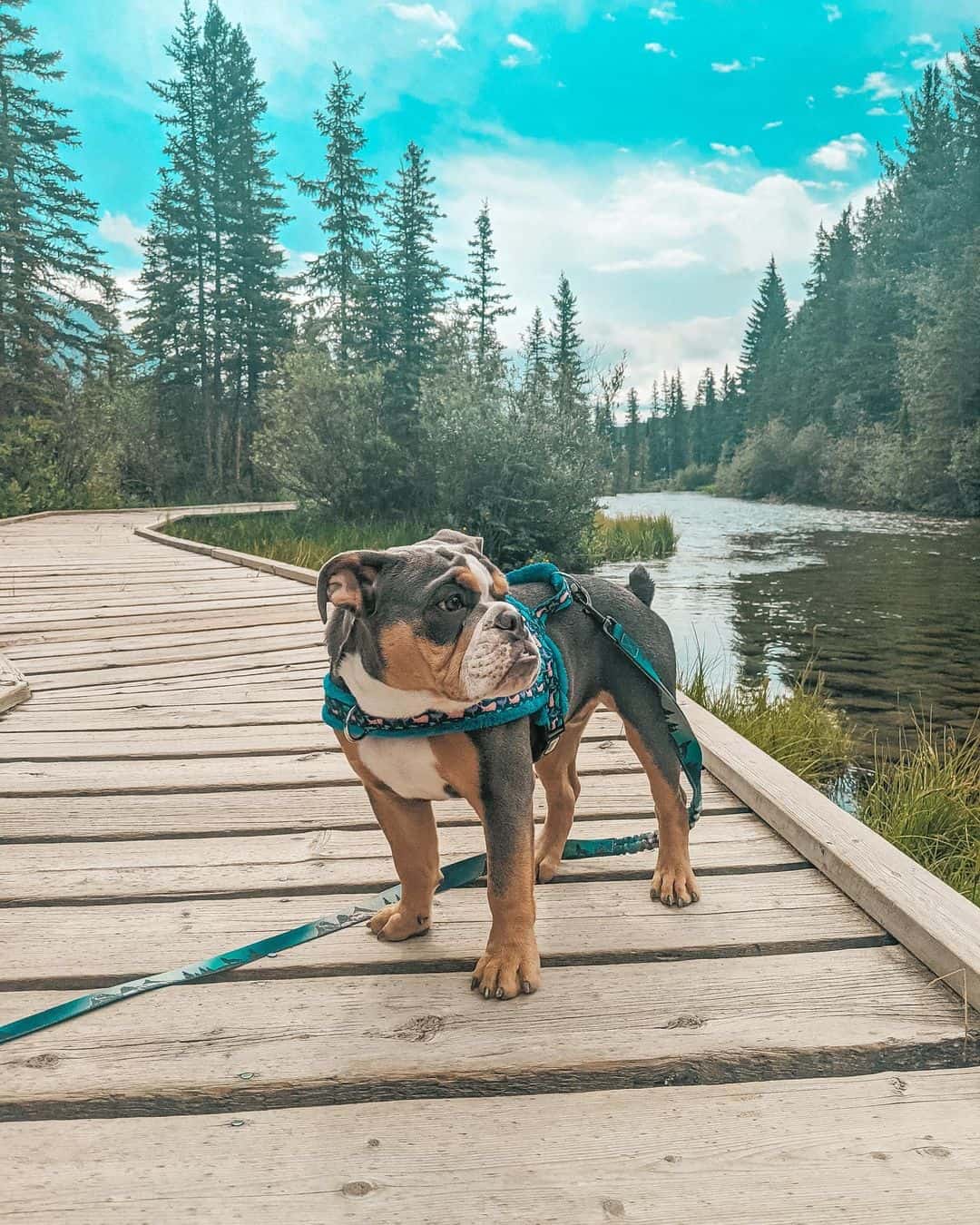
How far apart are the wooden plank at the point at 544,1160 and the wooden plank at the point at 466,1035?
2.0 inches

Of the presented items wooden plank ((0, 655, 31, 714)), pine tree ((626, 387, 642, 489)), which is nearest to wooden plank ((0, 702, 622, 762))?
wooden plank ((0, 655, 31, 714))

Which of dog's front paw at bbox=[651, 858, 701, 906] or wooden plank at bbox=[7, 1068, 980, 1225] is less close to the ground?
dog's front paw at bbox=[651, 858, 701, 906]

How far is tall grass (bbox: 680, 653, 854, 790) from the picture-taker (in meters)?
4.82

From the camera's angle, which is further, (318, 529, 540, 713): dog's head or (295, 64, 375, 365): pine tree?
(295, 64, 375, 365): pine tree

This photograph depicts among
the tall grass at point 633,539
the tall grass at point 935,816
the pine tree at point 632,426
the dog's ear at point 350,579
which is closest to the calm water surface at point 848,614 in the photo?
the tall grass at point 633,539

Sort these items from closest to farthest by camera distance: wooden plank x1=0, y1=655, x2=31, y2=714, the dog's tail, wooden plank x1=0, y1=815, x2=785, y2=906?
wooden plank x1=0, y1=815, x2=785, y2=906 → the dog's tail → wooden plank x1=0, y1=655, x2=31, y2=714

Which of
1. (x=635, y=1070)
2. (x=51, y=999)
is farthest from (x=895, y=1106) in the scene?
(x=51, y=999)

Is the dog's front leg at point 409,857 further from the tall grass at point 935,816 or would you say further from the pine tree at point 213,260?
the pine tree at point 213,260

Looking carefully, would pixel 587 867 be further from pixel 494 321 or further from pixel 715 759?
pixel 494 321

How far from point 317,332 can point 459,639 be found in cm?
3237

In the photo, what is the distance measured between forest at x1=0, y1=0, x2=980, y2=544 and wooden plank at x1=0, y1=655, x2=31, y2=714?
934cm

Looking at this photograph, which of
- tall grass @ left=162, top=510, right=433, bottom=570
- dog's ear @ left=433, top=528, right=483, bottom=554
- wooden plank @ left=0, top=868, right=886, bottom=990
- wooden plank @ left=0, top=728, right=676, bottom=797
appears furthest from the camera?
tall grass @ left=162, top=510, right=433, bottom=570

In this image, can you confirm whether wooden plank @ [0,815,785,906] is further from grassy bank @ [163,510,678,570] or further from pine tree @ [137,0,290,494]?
pine tree @ [137,0,290,494]

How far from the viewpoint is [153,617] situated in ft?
21.2
